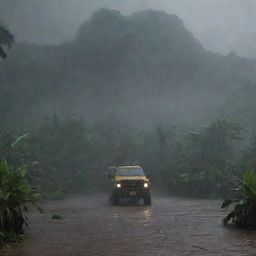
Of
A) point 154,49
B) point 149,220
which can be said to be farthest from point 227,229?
point 154,49

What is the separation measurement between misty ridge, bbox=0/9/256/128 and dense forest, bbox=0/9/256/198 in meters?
0.20

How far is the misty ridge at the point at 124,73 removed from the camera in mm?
75312

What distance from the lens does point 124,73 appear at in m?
88.0

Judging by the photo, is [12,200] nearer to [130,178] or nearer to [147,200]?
[130,178]

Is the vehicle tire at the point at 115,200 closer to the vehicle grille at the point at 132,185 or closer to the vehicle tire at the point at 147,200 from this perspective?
the vehicle grille at the point at 132,185

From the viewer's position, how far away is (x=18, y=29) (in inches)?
4464

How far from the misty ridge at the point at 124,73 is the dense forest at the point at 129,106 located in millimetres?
203

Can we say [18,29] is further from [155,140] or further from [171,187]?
[171,187]

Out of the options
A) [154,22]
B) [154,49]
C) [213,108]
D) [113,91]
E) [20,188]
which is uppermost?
[154,22]

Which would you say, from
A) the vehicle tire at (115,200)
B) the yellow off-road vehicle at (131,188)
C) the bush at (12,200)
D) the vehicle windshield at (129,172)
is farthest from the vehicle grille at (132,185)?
the bush at (12,200)

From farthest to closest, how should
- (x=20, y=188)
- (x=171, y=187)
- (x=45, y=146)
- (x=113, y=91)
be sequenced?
(x=113, y=91) → (x=45, y=146) → (x=171, y=187) → (x=20, y=188)

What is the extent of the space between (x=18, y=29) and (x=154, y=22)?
38979 millimetres

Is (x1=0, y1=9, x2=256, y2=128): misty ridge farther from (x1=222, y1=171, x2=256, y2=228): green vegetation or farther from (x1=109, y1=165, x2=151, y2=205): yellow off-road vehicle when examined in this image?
(x1=222, y1=171, x2=256, y2=228): green vegetation

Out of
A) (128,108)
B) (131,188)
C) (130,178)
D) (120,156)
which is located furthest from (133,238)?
(128,108)
